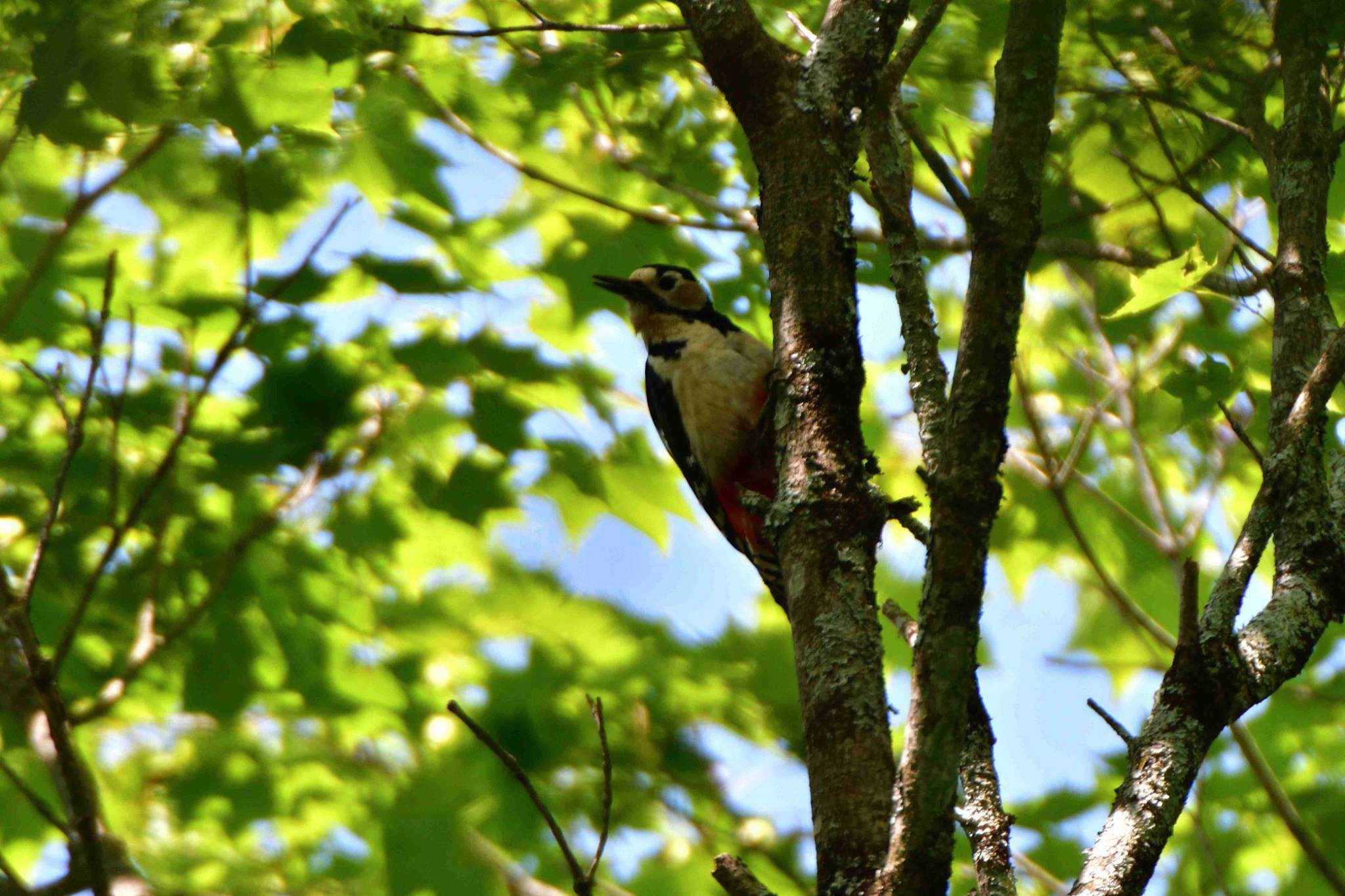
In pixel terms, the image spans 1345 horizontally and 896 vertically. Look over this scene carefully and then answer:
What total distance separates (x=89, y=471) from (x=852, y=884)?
389cm

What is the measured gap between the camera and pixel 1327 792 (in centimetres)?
461

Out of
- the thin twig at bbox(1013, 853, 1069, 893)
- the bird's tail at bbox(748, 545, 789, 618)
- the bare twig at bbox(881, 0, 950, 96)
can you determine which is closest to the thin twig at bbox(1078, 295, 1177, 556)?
the thin twig at bbox(1013, 853, 1069, 893)

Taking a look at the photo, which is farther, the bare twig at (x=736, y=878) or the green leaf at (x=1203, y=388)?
the green leaf at (x=1203, y=388)

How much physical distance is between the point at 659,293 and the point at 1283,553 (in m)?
3.19

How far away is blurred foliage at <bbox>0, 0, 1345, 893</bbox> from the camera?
13.1 feet

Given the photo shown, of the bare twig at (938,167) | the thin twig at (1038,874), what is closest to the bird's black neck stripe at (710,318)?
the bare twig at (938,167)

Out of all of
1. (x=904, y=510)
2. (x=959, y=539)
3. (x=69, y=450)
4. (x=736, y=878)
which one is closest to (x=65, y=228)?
(x=69, y=450)

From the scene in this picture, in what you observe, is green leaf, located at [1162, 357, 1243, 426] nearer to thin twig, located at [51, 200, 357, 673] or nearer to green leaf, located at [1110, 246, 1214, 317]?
green leaf, located at [1110, 246, 1214, 317]

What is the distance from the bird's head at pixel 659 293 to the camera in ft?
16.5

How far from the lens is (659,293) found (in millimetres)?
5109

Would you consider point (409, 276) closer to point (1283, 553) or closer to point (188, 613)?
point (188, 613)

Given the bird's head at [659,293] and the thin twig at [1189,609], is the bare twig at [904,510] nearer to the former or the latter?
the thin twig at [1189,609]

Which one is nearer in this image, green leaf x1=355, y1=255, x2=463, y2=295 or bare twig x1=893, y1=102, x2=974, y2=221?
bare twig x1=893, y1=102, x2=974, y2=221

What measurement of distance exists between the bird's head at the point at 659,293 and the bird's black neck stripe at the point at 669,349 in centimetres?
12
